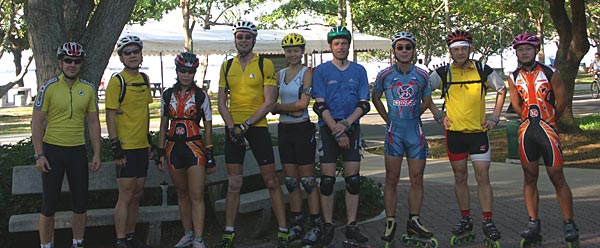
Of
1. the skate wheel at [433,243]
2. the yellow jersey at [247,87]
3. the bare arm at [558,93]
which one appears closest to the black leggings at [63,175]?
the yellow jersey at [247,87]

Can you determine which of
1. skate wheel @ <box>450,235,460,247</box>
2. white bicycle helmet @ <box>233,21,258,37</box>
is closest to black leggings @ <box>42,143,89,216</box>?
white bicycle helmet @ <box>233,21,258,37</box>

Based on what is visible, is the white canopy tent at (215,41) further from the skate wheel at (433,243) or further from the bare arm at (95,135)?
the skate wheel at (433,243)

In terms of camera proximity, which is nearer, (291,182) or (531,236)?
(531,236)

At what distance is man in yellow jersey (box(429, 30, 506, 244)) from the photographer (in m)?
7.10

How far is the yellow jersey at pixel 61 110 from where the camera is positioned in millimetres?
6473

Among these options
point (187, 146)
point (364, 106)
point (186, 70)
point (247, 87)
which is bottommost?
point (187, 146)

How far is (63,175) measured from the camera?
259 inches

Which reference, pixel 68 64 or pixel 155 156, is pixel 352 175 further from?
pixel 68 64

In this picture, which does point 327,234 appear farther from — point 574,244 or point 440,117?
point 574,244

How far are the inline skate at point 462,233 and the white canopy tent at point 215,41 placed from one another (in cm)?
1985

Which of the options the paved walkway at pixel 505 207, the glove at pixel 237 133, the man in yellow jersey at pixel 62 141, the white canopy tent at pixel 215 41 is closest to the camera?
the man in yellow jersey at pixel 62 141

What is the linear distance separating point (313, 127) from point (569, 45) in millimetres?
9852

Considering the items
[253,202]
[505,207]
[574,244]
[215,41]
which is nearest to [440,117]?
[574,244]

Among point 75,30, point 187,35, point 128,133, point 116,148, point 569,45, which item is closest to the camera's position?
point 116,148
